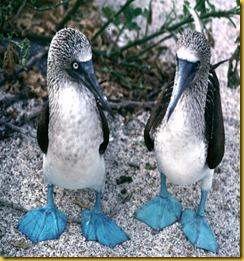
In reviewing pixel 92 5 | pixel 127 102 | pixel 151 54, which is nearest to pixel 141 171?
pixel 127 102

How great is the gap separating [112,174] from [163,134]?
593mm

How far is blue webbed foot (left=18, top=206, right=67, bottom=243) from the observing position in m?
2.71

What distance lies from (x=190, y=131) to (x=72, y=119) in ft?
1.52

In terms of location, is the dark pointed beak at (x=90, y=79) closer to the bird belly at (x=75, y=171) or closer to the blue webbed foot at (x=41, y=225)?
the bird belly at (x=75, y=171)

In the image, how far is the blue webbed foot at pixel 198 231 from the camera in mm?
2814

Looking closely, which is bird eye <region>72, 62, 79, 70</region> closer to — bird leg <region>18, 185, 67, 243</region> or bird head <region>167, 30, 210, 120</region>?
bird head <region>167, 30, 210, 120</region>

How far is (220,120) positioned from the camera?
2.66m

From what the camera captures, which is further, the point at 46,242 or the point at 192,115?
the point at 46,242

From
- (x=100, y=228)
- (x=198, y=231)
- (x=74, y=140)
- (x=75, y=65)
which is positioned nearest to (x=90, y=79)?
(x=75, y=65)

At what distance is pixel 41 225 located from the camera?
2732mm

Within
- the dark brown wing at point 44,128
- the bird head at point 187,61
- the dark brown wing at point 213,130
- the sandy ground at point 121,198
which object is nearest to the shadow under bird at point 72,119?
the dark brown wing at point 44,128

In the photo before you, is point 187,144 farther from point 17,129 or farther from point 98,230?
point 17,129

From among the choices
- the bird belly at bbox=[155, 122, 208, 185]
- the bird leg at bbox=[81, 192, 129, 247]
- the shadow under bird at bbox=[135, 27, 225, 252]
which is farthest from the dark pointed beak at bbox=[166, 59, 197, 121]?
the bird leg at bbox=[81, 192, 129, 247]

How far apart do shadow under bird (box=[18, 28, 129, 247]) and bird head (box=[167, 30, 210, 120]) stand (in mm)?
256
